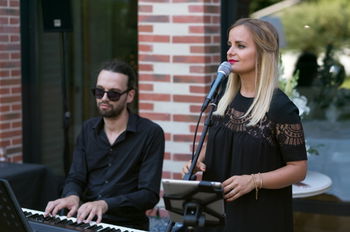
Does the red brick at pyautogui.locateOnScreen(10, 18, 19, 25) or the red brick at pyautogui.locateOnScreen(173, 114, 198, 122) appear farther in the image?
the red brick at pyautogui.locateOnScreen(10, 18, 19, 25)

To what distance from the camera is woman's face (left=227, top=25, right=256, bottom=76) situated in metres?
2.94

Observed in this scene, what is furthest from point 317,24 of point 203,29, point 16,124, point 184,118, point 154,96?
point 16,124

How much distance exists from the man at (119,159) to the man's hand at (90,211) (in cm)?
22

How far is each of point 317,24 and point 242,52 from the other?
1.98 m

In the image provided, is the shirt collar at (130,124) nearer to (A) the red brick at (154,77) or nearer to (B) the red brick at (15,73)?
(A) the red brick at (154,77)

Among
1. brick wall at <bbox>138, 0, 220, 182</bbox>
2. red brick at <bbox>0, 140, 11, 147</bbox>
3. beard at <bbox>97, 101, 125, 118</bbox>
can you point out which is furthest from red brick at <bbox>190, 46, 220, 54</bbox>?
red brick at <bbox>0, 140, 11, 147</bbox>

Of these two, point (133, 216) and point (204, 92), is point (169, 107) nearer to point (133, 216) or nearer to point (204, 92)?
point (204, 92)

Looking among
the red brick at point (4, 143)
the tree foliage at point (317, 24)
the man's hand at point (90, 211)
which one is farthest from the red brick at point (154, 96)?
the man's hand at point (90, 211)

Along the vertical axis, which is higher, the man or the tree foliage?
the tree foliage

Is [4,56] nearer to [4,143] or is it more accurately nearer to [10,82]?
[10,82]

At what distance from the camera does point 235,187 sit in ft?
9.05

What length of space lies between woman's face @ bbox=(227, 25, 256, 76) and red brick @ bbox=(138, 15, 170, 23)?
79.5 inches

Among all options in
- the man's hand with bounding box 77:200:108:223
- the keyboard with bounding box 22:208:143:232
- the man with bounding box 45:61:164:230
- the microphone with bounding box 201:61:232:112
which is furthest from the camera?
the man with bounding box 45:61:164:230

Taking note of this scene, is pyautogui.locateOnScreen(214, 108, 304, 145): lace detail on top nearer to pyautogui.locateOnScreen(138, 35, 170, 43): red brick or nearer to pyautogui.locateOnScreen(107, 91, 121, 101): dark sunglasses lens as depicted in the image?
pyautogui.locateOnScreen(107, 91, 121, 101): dark sunglasses lens
